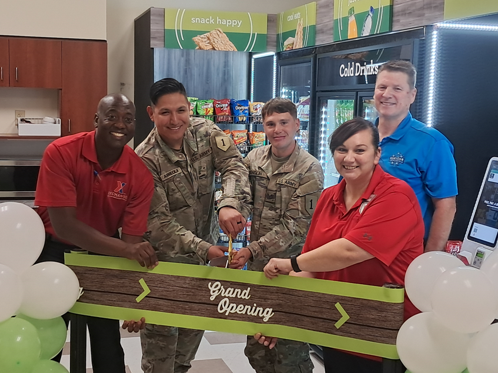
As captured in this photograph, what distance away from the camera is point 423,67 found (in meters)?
3.39

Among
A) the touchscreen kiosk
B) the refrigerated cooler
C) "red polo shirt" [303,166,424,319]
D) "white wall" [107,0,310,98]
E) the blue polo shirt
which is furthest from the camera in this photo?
"white wall" [107,0,310,98]

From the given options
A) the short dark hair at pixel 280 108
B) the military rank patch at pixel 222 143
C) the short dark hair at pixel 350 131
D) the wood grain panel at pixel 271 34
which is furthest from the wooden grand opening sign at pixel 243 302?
the wood grain panel at pixel 271 34

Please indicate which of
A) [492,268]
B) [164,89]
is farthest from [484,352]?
[164,89]

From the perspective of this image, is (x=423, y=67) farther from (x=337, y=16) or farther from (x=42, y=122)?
(x=42, y=122)

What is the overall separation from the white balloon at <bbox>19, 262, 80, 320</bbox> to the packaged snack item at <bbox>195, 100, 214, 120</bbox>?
11.1 feet

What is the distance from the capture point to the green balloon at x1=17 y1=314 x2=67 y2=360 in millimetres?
2244

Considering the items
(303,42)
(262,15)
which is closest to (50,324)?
(303,42)

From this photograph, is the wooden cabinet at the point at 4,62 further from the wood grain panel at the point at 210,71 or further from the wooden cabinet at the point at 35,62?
the wood grain panel at the point at 210,71

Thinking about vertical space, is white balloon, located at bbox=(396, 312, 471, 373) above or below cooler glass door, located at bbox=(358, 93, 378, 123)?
below

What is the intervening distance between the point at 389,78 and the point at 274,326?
1370mm

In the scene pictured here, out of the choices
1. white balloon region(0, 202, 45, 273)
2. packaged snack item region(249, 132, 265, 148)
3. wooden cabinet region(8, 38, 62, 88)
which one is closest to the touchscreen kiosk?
white balloon region(0, 202, 45, 273)

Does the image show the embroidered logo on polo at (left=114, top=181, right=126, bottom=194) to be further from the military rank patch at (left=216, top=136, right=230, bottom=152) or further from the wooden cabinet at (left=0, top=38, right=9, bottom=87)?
the wooden cabinet at (left=0, top=38, right=9, bottom=87)

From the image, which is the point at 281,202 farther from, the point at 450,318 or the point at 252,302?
the point at 450,318

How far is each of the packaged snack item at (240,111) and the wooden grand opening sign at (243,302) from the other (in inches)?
127
